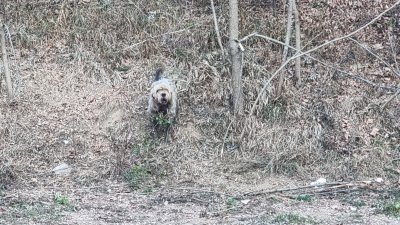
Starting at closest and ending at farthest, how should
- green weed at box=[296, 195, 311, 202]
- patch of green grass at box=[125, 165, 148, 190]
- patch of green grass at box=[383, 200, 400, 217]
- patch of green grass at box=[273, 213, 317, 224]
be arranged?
patch of green grass at box=[273, 213, 317, 224], patch of green grass at box=[383, 200, 400, 217], green weed at box=[296, 195, 311, 202], patch of green grass at box=[125, 165, 148, 190]

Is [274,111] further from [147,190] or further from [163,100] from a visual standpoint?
[147,190]

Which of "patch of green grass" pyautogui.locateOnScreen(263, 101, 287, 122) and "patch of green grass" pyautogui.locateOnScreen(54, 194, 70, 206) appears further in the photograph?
"patch of green grass" pyautogui.locateOnScreen(263, 101, 287, 122)

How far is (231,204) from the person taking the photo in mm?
7422

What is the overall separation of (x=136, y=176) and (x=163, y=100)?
1.19 metres

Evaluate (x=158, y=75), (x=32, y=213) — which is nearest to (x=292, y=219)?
(x=32, y=213)

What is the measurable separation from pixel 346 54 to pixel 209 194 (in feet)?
13.4

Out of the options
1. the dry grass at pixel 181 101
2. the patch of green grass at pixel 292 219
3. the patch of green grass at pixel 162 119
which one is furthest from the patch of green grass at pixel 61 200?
the patch of green grass at pixel 292 219

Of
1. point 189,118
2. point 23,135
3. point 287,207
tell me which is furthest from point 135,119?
point 287,207

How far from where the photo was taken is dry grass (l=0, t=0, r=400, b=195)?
878 cm

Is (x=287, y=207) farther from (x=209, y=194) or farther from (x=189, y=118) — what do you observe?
(x=189, y=118)

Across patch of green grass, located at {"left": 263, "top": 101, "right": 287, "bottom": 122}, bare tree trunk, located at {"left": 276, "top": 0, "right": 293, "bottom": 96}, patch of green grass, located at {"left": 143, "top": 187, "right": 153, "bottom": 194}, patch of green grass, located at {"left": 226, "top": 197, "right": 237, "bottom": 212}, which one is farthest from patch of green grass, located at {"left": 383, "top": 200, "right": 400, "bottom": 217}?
bare tree trunk, located at {"left": 276, "top": 0, "right": 293, "bottom": 96}

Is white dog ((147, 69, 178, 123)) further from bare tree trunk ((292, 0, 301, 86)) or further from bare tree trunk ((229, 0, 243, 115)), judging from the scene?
bare tree trunk ((292, 0, 301, 86))

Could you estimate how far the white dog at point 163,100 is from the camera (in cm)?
877

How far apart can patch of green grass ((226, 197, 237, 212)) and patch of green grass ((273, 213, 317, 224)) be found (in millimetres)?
659
